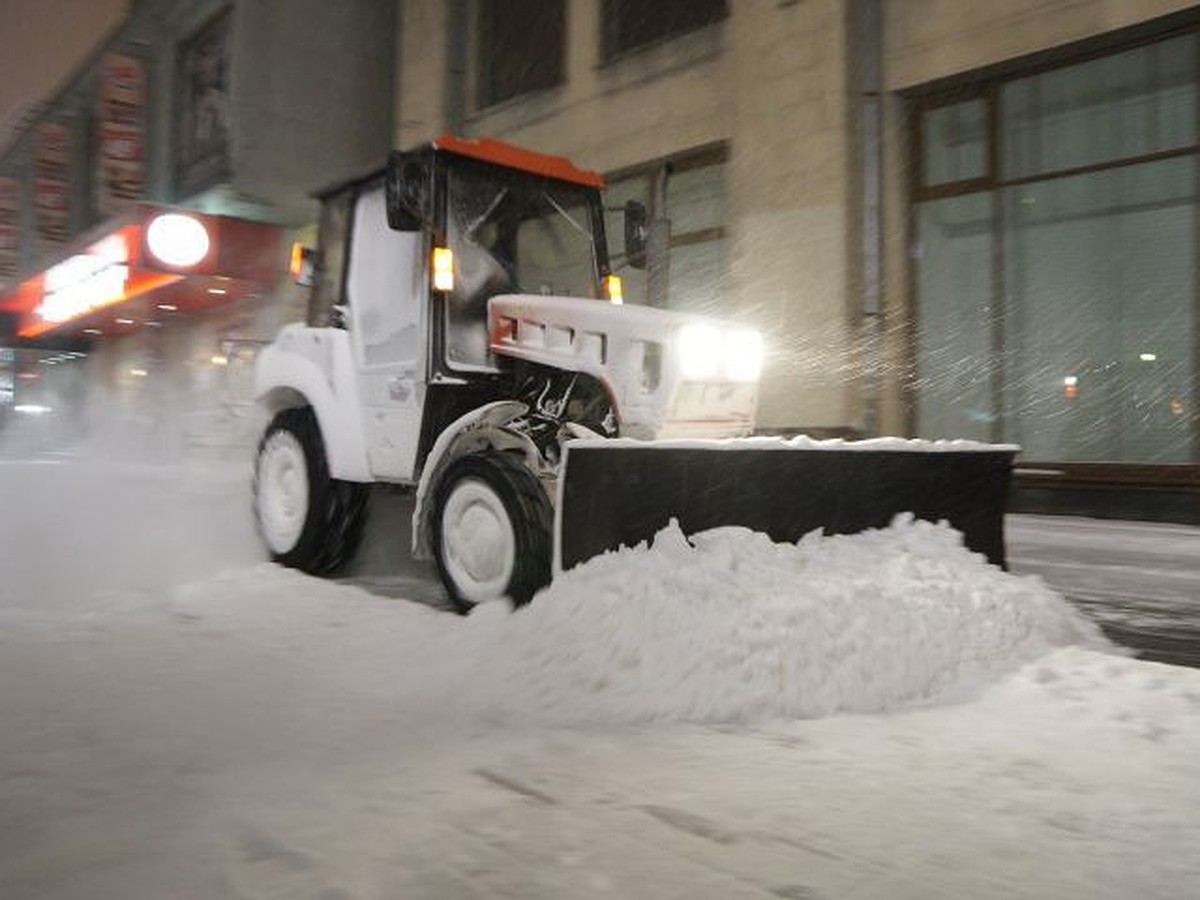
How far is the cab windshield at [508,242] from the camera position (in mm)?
5418

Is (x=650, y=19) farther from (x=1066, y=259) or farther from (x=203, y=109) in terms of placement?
(x=203, y=109)

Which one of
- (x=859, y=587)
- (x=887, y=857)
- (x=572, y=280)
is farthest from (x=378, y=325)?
(x=887, y=857)

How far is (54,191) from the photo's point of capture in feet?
85.7

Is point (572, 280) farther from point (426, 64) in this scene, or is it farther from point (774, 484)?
point (426, 64)

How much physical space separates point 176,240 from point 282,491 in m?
13.8

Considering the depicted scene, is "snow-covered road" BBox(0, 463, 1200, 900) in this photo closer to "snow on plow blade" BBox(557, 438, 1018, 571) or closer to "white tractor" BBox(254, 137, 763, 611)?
"snow on plow blade" BBox(557, 438, 1018, 571)

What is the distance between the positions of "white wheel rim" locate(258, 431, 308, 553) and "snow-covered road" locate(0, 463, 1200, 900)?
1191 millimetres

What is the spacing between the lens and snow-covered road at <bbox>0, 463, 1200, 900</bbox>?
2.31 meters

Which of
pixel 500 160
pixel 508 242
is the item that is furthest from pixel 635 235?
pixel 500 160

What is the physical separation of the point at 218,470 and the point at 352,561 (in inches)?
197

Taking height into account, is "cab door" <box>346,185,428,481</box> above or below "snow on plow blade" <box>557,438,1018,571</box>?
above

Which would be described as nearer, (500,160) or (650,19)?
(500,160)

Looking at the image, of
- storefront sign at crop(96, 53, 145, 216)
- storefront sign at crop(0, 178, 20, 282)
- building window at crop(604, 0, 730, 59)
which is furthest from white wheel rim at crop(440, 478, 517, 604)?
storefront sign at crop(0, 178, 20, 282)

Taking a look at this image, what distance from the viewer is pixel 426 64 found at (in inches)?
651
